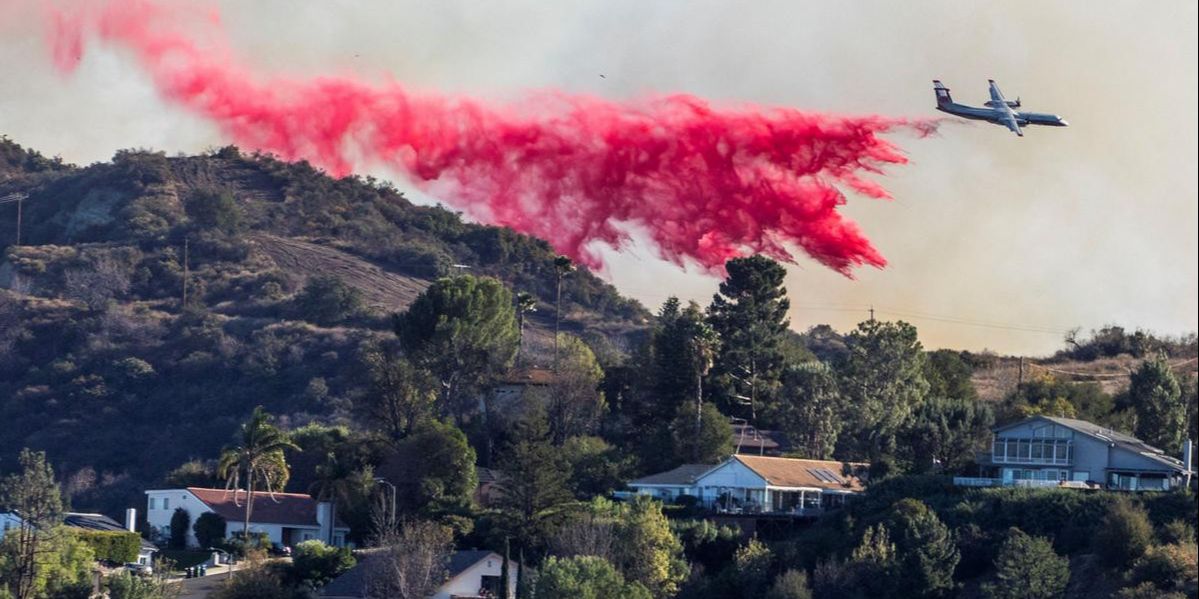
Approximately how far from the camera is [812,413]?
101 metres

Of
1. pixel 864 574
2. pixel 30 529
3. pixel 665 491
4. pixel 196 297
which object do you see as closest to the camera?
pixel 30 529

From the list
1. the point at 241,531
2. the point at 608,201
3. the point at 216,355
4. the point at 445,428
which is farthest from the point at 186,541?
the point at 216,355

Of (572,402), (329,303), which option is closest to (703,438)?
(572,402)

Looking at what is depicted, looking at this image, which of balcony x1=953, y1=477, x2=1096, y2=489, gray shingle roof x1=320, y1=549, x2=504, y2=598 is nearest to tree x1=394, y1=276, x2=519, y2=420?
gray shingle roof x1=320, y1=549, x2=504, y2=598

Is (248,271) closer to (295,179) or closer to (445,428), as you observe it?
(295,179)

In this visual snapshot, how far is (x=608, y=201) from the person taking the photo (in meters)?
97.6

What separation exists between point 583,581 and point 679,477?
69.0 feet

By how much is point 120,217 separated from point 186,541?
99.4 metres

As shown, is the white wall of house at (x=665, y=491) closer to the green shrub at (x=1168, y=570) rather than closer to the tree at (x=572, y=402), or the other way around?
the tree at (x=572, y=402)

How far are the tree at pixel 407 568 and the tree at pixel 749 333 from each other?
32958 mm

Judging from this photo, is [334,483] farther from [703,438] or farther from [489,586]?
[703,438]

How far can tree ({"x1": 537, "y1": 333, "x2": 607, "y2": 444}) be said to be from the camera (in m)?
102

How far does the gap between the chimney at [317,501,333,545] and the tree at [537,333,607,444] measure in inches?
523

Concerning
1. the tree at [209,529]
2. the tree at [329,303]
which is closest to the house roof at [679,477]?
the tree at [209,529]
